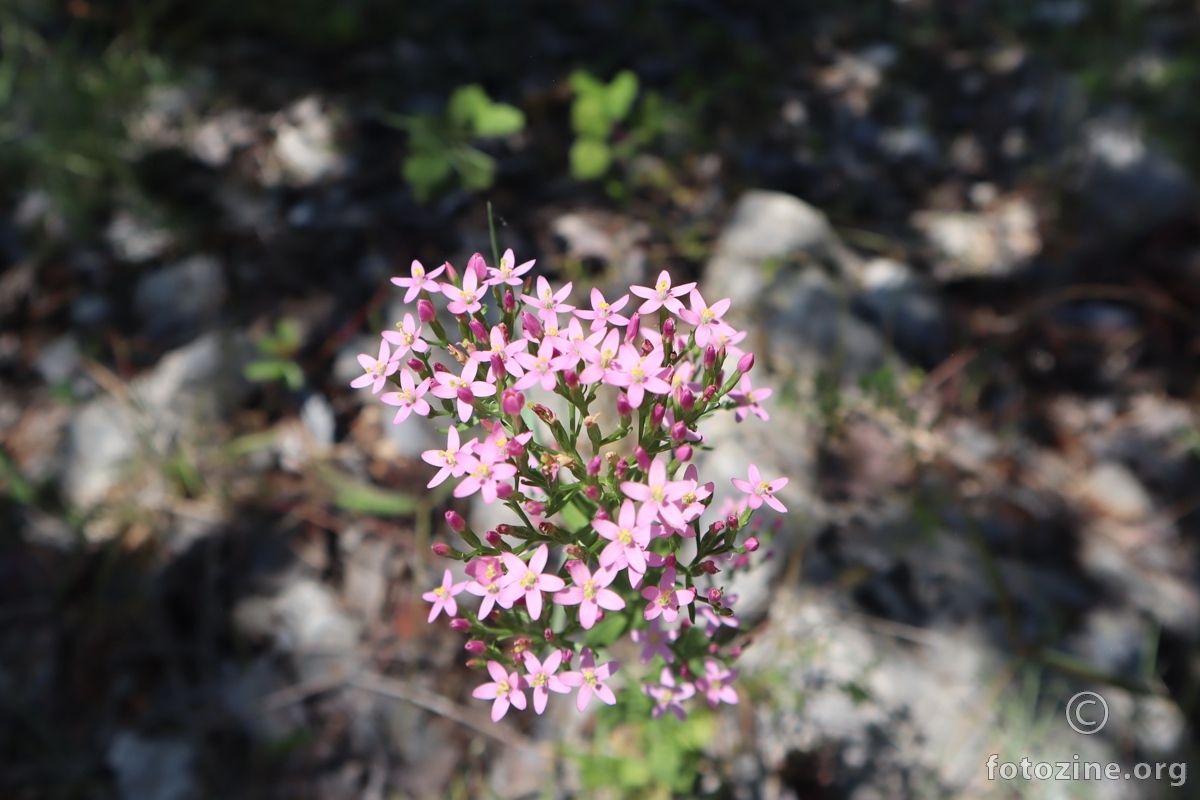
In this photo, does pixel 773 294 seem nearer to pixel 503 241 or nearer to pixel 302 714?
pixel 503 241

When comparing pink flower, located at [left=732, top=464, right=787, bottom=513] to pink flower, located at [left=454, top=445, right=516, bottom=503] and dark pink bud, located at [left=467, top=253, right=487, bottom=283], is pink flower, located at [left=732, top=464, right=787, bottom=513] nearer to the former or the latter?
pink flower, located at [left=454, top=445, right=516, bottom=503]

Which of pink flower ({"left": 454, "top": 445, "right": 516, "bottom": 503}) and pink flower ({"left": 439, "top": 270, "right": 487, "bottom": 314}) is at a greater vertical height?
pink flower ({"left": 439, "top": 270, "right": 487, "bottom": 314})

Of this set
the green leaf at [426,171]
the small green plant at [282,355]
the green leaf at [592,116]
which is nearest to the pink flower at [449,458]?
the small green plant at [282,355]

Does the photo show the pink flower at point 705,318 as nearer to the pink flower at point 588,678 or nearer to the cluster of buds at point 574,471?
the cluster of buds at point 574,471

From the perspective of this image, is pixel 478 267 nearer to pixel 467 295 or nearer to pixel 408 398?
pixel 467 295

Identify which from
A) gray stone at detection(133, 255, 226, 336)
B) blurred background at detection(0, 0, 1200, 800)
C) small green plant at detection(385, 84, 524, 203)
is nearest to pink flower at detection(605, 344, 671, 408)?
blurred background at detection(0, 0, 1200, 800)

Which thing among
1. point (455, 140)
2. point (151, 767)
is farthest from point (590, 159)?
point (151, 767)

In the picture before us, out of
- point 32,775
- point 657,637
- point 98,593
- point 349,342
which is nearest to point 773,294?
point 349,342
